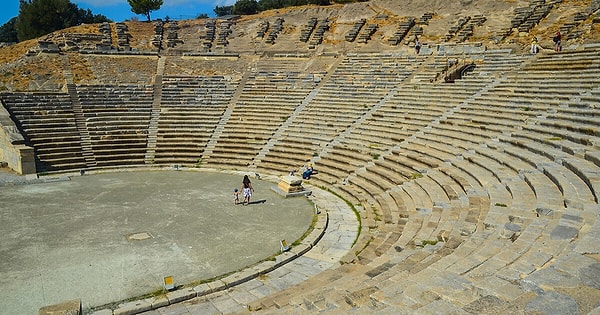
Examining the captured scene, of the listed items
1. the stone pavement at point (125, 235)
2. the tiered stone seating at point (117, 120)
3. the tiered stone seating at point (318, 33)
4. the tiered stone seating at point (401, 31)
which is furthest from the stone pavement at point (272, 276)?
the tiered stone seating at point (318, 33)

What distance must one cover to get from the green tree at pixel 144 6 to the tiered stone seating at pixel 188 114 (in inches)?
877

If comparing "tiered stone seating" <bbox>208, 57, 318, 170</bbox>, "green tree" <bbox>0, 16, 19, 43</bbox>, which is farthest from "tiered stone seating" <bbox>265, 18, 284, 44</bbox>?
"green tree" <bbox>0, 16, 19, 43</bbox>

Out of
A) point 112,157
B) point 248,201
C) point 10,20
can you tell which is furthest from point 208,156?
point 10,20

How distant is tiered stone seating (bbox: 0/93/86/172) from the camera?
70.4ft

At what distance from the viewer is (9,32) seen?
6788 centimetres

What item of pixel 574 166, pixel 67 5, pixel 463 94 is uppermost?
pixel 67 5

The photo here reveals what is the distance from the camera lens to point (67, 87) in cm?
2550

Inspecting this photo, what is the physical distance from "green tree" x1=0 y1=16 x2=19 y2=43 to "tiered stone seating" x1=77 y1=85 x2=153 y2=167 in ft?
174

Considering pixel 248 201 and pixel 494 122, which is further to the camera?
pixel 494 122

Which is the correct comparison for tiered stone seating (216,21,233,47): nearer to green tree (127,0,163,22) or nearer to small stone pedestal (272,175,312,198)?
green tree (127,0,163,22)

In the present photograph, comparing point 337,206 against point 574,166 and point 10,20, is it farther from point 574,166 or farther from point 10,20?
point 10,20

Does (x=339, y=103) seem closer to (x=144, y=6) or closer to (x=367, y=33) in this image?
(x=367, y=33)

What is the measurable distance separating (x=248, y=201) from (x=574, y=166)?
10088 millimetres

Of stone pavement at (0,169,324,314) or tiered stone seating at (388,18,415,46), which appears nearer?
stone pavement at (0,169,324,314)
